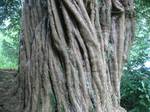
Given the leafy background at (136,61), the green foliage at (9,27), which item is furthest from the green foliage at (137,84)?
the green foliage at (9,27)

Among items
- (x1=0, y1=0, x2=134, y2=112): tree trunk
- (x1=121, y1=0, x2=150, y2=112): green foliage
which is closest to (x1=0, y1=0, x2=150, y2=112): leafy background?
(x1=121, y1=0, x2=150, y2=112): green foliage

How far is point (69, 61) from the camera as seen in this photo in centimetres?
362

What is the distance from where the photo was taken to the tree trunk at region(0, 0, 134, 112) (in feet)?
11.8

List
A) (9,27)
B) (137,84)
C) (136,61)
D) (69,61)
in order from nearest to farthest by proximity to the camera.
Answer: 1. (69,61)
2. (137,84)
3. (136,61)
4. (9,27)

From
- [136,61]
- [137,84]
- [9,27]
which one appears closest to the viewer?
[137,84]

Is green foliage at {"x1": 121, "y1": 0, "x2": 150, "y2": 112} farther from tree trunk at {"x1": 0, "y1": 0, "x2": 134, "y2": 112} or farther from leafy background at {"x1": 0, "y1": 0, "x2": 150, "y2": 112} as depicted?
tree trunk at {"x1": 0, "y1": 0, "x2": 134, "y2": 112}

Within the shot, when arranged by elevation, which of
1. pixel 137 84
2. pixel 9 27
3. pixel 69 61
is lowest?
pixel 137 84

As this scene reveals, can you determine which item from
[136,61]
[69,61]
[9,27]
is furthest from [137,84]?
[9,27]

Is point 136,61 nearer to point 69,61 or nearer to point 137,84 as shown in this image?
point 137,84

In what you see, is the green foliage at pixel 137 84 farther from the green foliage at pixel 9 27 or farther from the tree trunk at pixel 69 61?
the green foliage at pixel 9 27

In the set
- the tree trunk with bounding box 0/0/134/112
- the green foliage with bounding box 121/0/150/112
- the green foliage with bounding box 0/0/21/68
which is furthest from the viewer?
the green foliage with bounding box 0/0/21/68

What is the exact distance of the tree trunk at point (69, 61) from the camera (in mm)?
3594

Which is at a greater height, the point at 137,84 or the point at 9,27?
the point at 9,27

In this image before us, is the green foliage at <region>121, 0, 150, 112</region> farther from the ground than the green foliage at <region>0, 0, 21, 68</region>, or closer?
closer
